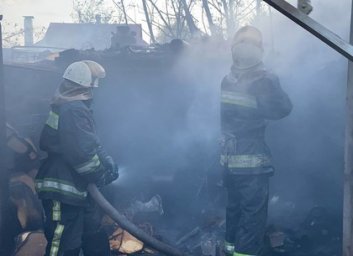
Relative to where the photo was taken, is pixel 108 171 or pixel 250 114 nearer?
pixel 250 114

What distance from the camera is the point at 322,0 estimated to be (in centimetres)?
757

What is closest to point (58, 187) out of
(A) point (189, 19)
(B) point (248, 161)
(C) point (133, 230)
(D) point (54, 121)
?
(D) point (54, 121)

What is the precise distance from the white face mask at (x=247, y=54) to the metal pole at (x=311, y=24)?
2112mm

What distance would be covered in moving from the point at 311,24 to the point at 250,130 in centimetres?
226

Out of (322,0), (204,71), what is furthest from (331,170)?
(322,0)

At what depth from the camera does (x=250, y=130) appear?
452cm

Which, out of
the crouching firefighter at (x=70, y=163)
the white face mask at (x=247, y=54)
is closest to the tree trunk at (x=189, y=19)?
the white face mask at (x=247, y=54)

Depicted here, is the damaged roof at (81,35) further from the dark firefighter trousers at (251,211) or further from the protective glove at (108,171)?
the dark firefighter trousers at (251,211)

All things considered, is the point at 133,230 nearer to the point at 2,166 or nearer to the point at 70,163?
the point at 70,163

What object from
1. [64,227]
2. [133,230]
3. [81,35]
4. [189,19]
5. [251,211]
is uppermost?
A: [81,35]

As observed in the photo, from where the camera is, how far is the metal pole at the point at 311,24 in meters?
2.31

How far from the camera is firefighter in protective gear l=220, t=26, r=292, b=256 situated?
174 inches

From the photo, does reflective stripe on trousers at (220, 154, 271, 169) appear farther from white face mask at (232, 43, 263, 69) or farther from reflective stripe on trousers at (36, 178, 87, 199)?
reflective stripe on trousers at (36, 178, 87, 199)

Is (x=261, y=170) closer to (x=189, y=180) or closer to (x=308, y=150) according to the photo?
(x=308, y=150)
